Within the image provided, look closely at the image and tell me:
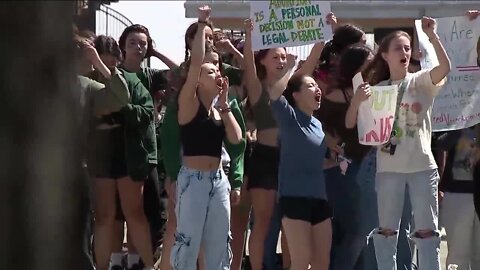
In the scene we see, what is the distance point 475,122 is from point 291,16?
1469 millimetres

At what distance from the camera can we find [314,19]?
6.22m

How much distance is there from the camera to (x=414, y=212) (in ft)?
18.7

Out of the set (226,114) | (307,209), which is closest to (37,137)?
(226,114)

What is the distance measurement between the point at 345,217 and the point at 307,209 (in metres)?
0.47

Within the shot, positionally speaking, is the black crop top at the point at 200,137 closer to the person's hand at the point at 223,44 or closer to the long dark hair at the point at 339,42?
the person's hand at the point at 223,44

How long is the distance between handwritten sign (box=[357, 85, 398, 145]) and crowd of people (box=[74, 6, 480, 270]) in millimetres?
57

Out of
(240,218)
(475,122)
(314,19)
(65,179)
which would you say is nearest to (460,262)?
(475,122)

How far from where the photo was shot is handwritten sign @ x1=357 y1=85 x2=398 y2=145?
5723 mm

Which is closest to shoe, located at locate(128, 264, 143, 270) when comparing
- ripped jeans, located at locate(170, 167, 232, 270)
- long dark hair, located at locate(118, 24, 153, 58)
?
ripped jeans, located at locate(170, 167, 232, 270)

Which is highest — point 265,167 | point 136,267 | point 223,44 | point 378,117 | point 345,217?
point 223,44

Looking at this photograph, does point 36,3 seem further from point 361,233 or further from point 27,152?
point 361,233

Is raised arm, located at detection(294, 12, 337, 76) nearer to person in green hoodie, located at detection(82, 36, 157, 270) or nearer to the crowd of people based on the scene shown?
the crowd of people

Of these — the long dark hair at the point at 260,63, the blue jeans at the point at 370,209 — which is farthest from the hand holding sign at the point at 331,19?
the blue jeans at the point at 370,209

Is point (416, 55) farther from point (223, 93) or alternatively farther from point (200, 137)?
point (200, 137)
